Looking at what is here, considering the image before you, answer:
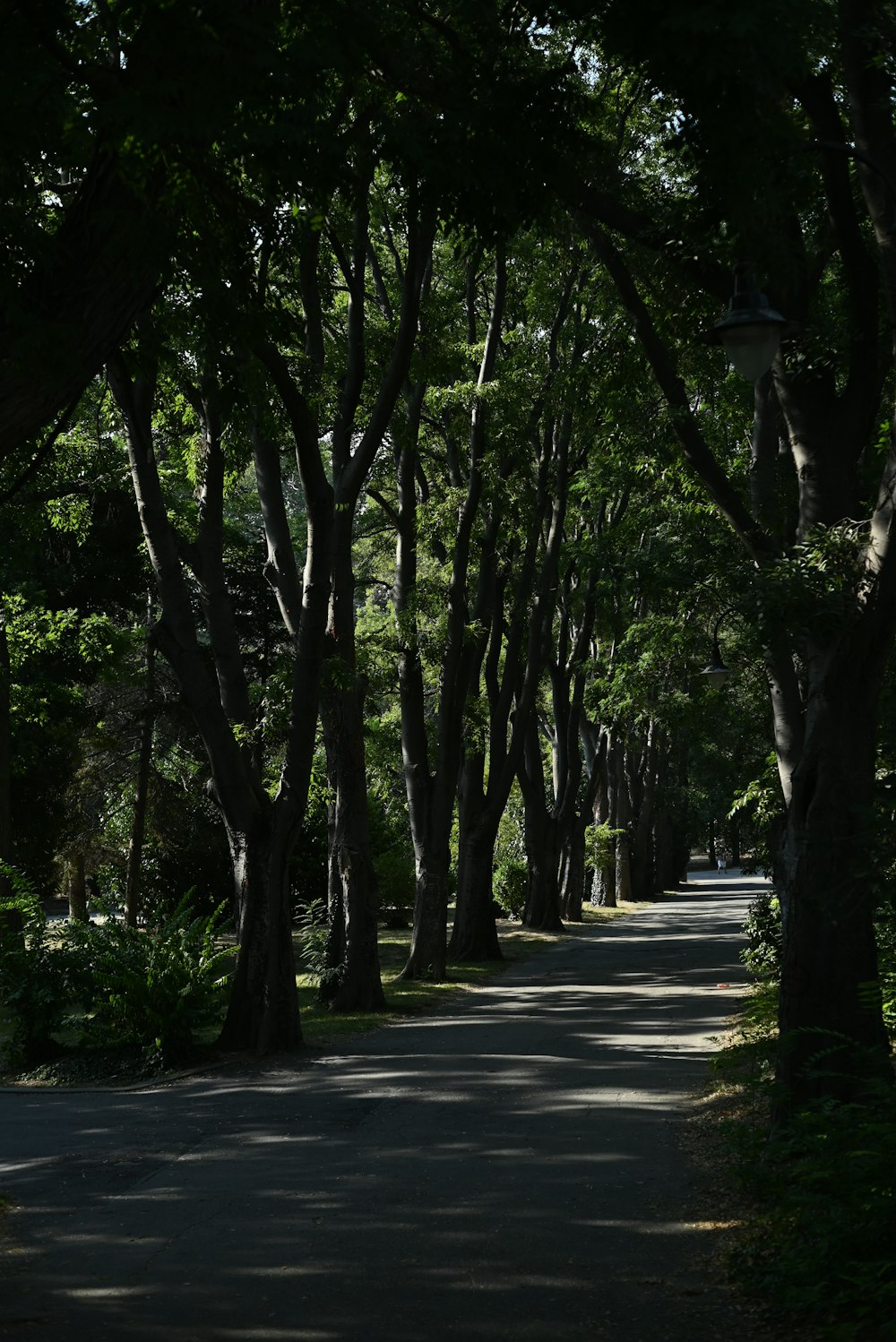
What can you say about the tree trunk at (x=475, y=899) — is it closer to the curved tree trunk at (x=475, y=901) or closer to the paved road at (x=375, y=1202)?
the curved tree trunk at (x=475, y=901)

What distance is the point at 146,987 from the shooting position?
1402 centimetres

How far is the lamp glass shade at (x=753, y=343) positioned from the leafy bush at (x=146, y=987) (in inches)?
328

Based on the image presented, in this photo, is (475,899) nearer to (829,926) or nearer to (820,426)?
(820,426)

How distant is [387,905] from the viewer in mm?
38312

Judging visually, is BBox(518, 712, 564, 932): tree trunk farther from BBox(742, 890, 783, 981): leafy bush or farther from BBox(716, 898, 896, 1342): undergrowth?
BBox(716, 898, 896, 1342): undergrowth

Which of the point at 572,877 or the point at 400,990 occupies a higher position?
the point at 572,877

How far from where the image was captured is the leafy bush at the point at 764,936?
1908 cm

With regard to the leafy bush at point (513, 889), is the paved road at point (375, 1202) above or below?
below

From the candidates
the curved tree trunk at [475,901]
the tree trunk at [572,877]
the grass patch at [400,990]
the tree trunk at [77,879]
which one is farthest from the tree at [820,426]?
the tree trunk at [572,877]

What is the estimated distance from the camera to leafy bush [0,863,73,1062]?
14.0m

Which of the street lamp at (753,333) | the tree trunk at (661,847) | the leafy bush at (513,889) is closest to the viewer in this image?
the street lamp at (753,333)

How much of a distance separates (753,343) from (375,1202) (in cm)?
513

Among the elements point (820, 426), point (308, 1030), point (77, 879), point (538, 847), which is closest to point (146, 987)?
point (308, 1030)

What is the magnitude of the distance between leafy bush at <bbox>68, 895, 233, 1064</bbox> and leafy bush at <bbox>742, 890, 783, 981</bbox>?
7484mm
